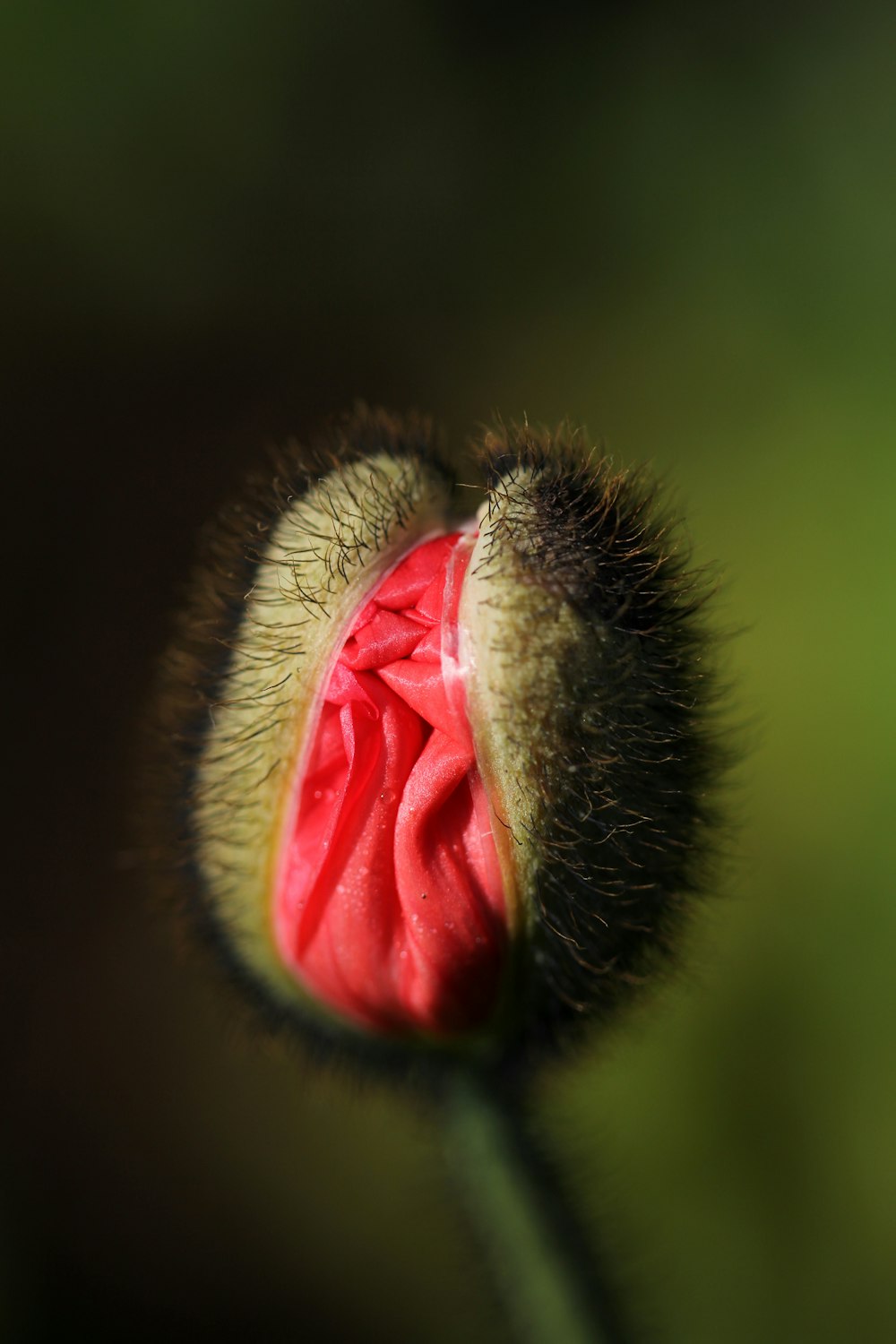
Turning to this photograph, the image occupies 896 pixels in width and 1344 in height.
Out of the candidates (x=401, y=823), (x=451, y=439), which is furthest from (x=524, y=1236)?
(x=451, y=439)

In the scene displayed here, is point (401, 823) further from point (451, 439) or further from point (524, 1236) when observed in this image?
point (451, 439)

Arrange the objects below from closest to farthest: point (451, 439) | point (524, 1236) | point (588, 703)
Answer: point (588, 703) → point (524, 1236) → point (451, 439)

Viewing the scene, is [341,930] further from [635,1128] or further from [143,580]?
[143,580]

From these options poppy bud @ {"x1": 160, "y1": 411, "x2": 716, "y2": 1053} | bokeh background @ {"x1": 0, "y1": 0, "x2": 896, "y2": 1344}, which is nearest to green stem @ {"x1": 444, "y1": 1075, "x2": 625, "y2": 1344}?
poppy bud @ {"x1": 160, "y1": 411, "x2": 716, "y2": 1053}

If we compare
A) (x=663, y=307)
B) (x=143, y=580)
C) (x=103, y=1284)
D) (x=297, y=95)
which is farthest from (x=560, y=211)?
(x=103, y=1284)

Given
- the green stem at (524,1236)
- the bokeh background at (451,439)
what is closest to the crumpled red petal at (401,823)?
the green stem at (524,1236)

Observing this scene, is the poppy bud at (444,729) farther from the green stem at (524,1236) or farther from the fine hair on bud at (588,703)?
the green stem at (524,1236)
